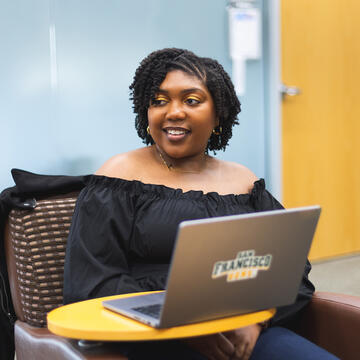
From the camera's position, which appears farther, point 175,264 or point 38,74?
point 38,74

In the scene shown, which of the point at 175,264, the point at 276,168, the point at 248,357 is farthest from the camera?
the point at 276,168

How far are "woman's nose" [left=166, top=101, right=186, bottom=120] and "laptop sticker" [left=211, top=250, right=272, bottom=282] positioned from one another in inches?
23.3

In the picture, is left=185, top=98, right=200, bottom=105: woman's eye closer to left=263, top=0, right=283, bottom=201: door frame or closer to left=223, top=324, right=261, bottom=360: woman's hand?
left=223, top=324, right=261, bottom=360: woman's hand

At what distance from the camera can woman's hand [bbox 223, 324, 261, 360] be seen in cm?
142

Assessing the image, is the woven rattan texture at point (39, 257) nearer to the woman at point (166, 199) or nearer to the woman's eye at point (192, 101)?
the woman at point (166, 199)

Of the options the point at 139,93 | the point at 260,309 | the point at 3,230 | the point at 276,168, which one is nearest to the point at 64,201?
the point at 3,230

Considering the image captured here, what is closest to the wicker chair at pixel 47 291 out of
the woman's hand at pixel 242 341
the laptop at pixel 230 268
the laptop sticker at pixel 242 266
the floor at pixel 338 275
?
the woman's hand at pixel 242 341

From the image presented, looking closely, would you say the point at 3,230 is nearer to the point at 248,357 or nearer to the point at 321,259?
the point at 248,357

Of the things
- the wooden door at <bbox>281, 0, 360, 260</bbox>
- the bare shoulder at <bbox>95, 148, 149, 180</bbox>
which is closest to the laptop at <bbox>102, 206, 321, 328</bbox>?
the bare shoulder at <bbox>95, 148, 149, 180</bbox>

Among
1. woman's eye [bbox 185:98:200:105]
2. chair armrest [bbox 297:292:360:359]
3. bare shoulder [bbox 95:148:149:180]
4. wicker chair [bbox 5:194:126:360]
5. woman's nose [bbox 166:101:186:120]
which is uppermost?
woman's eye [bbox 185:98:200:105]

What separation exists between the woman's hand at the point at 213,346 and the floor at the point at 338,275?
6.55 ft

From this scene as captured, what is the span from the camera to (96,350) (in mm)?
1229

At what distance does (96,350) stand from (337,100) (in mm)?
2888

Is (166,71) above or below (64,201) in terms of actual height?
above
